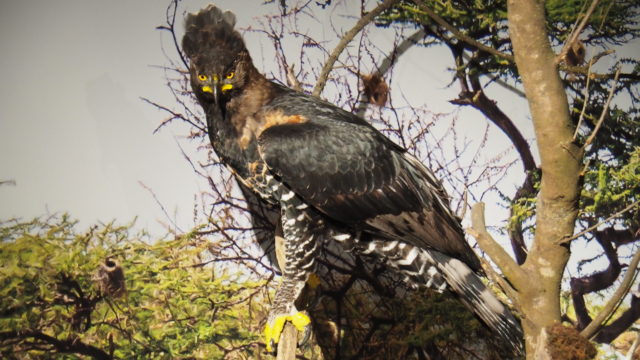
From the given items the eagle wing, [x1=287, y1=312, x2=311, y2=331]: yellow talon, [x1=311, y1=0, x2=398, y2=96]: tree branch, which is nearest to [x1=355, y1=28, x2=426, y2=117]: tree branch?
[x1=311, y1=0, x2=398, y2=96]: tree branch

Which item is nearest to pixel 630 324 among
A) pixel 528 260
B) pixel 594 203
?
pixel 594 203

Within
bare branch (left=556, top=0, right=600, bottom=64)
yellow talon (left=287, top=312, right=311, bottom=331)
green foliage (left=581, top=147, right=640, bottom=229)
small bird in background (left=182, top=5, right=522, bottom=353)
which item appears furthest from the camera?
green foliage (left=581, top=147, right=640, bottom=229)

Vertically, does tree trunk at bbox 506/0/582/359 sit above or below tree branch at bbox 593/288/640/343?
above

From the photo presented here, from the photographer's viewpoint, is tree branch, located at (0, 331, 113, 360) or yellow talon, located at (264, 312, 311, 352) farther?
tree branch, located at (0, 331, 113, 360)

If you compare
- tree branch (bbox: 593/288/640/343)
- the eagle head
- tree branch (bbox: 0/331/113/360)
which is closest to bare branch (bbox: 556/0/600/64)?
the eagle head

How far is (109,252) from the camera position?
189cm

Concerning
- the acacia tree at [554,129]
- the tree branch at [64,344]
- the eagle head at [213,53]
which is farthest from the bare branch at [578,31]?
the tree branch at [64,344]

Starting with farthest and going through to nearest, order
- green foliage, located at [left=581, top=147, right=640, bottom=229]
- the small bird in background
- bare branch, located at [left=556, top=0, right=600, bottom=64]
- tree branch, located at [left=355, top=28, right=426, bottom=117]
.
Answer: tree branch, located at [left=355, top=28, right=426, bottom=117], green foliage, located at [left=581, top=147, right=640, bottom=229], the small bird in background, bare branch, located at [left=556, top=0, right=600, bottom=64]

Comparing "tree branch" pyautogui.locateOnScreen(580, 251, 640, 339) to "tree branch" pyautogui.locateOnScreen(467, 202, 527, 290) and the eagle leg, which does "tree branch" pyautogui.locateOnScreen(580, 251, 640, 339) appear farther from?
the eagle leg

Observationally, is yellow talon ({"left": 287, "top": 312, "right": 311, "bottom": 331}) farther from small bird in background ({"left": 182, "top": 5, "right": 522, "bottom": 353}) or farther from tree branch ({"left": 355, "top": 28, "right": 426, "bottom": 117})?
tree branch ({"left": 355, "top": 28, "right": 426, "bottom": 117})

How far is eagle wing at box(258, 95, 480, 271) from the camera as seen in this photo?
4.94ft

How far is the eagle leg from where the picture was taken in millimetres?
1586

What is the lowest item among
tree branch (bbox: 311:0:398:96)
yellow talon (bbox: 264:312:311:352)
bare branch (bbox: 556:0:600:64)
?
yellow talon (bbox: 264:312:311:352)

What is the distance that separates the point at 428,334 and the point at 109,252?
3.81ft
